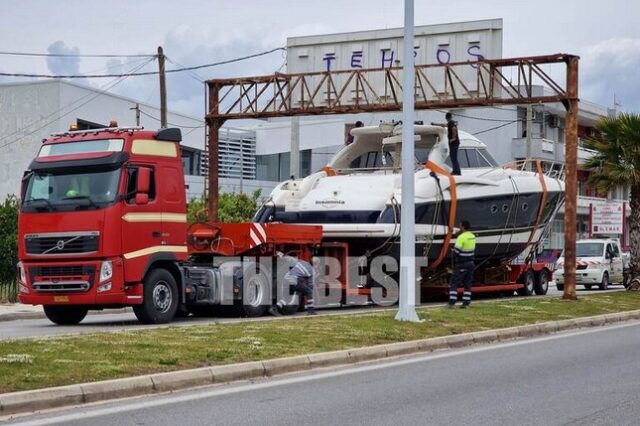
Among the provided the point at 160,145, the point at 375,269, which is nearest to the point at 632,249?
the point at 375,269

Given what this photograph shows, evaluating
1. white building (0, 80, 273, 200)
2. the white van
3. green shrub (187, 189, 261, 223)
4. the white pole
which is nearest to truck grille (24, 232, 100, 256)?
the white pole

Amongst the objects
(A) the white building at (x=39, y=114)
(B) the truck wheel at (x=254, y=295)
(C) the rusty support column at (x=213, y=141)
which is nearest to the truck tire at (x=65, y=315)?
(B) the truck wheel at (x=254, y=295)

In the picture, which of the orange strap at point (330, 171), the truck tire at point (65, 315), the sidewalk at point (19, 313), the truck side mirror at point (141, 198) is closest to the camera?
the truck side mirror at point (141, 198)

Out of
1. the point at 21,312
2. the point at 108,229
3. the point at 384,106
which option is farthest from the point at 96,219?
the point at 384,106

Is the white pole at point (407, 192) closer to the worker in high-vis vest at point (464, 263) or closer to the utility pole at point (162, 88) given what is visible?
the worker in high-vis vest at point (464, 263)

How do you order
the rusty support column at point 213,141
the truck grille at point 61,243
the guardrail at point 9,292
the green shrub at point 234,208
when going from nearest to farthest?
the truck grille at point 61,243 → the guardrail at point 9,292 → the rusty support column at point 213,141 → the green shrub at point 234,208

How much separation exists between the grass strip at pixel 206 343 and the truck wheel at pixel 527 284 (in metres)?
9.74

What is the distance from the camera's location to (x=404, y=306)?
1820 centimetres

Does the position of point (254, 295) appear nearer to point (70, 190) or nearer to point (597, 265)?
point (70, 190)

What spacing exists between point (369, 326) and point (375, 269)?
7502 mm

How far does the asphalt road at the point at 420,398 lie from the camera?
9688 mm

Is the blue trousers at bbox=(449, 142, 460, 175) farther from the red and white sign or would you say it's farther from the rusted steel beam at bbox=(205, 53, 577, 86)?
the red and white sign

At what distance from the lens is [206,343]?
14031 mm

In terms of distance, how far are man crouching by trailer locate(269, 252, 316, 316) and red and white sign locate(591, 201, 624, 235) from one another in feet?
97.9
